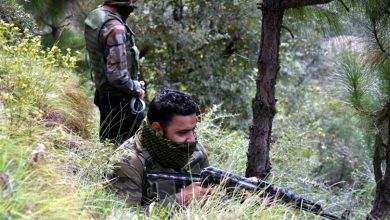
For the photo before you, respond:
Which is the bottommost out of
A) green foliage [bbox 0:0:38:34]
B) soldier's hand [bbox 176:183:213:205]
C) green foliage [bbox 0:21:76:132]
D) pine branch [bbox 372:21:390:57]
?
soldier's hand [bbox 176:183:213:205]

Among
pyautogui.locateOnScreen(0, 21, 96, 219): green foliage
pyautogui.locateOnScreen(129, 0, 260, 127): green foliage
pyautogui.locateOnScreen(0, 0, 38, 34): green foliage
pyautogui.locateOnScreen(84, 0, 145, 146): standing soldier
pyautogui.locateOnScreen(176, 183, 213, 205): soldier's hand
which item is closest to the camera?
pyautogui.locateOnScreen(0, 21, 96, 219): green foliage

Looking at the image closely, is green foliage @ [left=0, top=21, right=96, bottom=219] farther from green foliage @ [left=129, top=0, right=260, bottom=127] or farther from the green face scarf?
green foliage @ [left=129, top=0, right=260, bottom=127]

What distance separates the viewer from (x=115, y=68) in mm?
3916

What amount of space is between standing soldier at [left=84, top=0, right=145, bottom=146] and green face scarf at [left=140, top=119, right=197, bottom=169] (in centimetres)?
98

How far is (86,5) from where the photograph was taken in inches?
260

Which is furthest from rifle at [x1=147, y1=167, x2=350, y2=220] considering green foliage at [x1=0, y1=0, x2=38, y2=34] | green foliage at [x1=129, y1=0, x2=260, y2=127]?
green foliage at [x1=129, y1=0, x2=260, y2=127]

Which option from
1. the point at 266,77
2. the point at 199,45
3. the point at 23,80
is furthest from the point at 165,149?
the point at 199,45

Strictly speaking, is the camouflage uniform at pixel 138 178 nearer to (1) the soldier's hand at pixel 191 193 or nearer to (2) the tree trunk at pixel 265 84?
(1) the soldier's hand at pixel 191 193

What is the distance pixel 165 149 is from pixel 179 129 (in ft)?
0.40

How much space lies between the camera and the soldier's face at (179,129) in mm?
2979

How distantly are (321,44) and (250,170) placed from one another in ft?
22.5

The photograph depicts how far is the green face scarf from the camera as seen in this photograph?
9.71 feet

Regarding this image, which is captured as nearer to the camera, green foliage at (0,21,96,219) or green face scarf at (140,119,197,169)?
green foliage at (0,21,96,219)

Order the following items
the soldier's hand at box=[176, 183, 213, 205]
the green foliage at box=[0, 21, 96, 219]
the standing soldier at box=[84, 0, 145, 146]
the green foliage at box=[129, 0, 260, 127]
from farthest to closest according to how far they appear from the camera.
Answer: the green foliage at box=[129, 0, 260, 127], the standing soldier at box=[84, 0, 145, 146], the soldier's hand at box=[176, 183, 213, 205], the green foliage at box=[0, 21, 96, 219]
